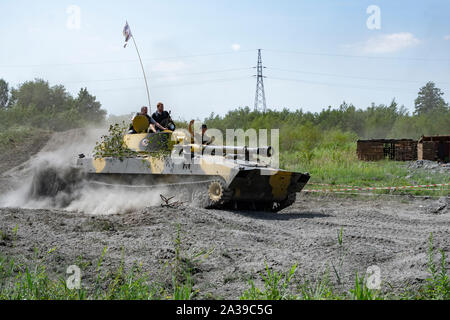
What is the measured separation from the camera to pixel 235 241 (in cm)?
810

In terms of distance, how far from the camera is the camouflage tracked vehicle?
→ 444 inches

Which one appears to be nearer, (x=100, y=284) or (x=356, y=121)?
(x=100, y=284)

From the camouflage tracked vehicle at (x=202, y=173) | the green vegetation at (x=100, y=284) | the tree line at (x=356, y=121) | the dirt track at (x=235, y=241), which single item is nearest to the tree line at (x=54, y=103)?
the tree line at (x=356, y=121)

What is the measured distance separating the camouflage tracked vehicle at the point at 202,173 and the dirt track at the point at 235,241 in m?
0.57

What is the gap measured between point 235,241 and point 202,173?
360 centimetres

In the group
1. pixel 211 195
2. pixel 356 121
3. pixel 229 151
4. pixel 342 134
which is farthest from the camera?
pixel 356 121

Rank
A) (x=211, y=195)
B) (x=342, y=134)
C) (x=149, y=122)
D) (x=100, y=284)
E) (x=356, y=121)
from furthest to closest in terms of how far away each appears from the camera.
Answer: (x=356, y=121) < (x=342, y=134) < (x=149, y=122) < (x=211, y=195) < (x=100, y=284)

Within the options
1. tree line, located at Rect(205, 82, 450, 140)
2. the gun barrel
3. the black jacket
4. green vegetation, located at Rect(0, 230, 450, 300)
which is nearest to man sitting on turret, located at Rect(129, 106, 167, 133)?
the black jacket

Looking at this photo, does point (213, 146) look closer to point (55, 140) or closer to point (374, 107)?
point (55, 140)

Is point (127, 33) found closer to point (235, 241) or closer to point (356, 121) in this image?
point (235, 241)

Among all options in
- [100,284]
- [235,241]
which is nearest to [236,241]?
[235,241]

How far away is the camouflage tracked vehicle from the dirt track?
0.57m

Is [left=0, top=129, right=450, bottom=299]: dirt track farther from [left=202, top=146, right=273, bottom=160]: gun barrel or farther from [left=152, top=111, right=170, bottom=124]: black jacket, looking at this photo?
[left=152, top=111, right=170, bottom=124]: black jacket
